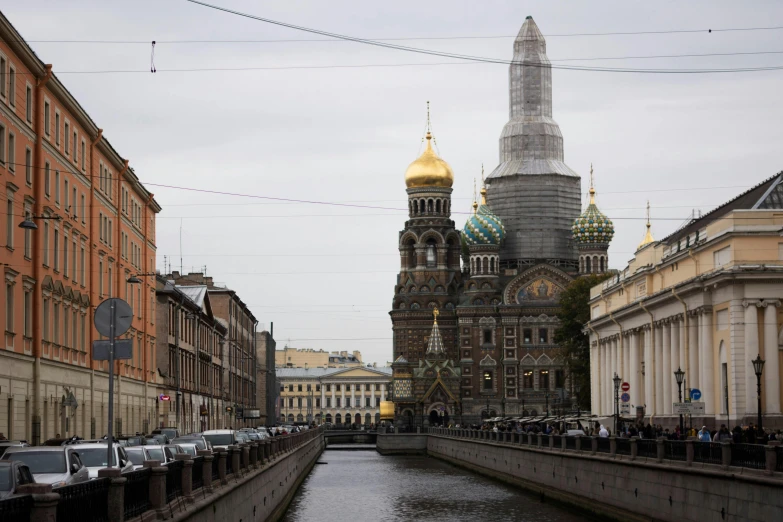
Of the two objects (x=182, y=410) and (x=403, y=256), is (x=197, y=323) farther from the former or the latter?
(x=403, y=256)

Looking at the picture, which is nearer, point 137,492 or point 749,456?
point 137,492

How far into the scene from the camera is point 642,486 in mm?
37250

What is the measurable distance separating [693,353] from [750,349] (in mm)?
6530

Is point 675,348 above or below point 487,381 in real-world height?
above

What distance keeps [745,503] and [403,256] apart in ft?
461

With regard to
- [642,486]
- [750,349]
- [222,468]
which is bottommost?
[642,486]

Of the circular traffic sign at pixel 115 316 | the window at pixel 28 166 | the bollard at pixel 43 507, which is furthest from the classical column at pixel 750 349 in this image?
the bollard at pixel 43 507

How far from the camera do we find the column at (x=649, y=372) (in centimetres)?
7144

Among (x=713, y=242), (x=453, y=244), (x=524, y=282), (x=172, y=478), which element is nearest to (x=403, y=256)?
(x=453, y=244)

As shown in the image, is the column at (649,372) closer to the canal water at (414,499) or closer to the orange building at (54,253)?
the canal water at (414,499)

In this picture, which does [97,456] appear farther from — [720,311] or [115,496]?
[720,311]

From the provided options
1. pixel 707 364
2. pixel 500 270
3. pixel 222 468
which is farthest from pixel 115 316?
pixel 500 270

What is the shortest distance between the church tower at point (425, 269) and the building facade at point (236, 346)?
23.6 metres

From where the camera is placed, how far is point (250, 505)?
111 ft
